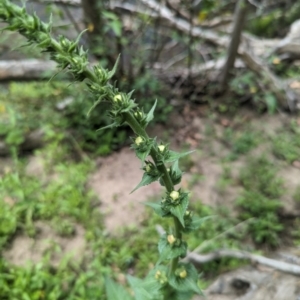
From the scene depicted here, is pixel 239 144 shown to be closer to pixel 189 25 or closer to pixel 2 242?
pixel 189 25

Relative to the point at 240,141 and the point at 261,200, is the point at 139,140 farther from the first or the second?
the point at 240,141

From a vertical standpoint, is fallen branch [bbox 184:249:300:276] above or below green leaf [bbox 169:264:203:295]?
below

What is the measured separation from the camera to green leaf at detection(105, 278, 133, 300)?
2.94 metres

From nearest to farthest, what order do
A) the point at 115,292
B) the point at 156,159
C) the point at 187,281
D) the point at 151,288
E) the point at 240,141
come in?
1. the point at 156,159
2. the point at 187,281
3. the point at 151,288
4. the point at 115,292
5. the point at 240,141

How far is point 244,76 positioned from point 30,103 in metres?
3.20

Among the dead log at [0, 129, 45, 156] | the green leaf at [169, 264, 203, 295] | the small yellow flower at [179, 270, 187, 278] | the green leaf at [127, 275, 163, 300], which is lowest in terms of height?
the dead log at [0, 129, 45, 156]

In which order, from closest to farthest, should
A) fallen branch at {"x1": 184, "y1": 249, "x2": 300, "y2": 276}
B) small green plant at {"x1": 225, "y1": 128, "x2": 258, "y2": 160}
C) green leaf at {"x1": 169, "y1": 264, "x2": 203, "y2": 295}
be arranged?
green leaf at {"x1": 169, "y1": 264, "x2": 203, "y2": 295} < fallen branch at {"x1": 184, "y1": 249, "x2": 300, "y2": 276} < small green plant at {"x1": 225, "y1": 128, "x2": 258, "y2": 160}

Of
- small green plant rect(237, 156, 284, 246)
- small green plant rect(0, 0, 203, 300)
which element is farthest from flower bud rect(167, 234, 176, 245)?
small green plant rect(237, 156, 284, 246)

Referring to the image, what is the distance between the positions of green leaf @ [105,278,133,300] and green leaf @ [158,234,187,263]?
114 centimetres

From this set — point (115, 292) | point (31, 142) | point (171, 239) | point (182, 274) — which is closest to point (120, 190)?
point (31, 142)

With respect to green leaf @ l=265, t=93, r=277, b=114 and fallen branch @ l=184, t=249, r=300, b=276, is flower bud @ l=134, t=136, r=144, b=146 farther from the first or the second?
green leaf @ l=265, t=93, r=277, b=114

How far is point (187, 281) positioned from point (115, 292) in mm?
1028

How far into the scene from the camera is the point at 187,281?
2.15 m

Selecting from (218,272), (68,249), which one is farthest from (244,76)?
(68,249)
